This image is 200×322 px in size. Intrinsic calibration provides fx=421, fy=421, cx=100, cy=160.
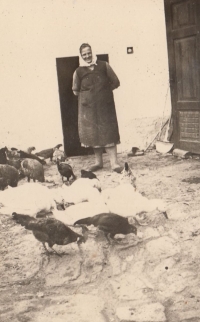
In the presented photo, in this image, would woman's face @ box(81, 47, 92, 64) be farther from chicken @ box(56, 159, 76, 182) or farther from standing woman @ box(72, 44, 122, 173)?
chicken @ box(56, 159, 76, 182)

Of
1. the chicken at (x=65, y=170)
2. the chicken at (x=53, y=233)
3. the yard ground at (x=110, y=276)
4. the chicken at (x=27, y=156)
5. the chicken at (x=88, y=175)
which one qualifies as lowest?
the yard ground at (x=110, y=276)

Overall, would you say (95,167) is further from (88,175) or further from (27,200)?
(27,200)

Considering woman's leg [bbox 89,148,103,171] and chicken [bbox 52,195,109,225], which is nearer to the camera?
chicken [bbox 52,195,109,225]

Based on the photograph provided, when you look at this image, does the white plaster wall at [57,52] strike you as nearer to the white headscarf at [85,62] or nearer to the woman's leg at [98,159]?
the white headscarf at [85,62]

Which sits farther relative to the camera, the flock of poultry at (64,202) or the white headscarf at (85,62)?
the white headscarf at (85,62)

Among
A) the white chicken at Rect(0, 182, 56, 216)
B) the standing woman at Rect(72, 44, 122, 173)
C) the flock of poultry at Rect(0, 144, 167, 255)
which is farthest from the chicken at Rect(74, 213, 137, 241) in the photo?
the standing woman at Rect(72, 44, 122, 173)

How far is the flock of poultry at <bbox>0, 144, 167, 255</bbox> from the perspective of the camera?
6.85ft

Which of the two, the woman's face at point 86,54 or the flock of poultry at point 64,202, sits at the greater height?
the woman's face at point 86,54

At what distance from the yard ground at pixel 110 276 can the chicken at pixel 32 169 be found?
0.96 ft

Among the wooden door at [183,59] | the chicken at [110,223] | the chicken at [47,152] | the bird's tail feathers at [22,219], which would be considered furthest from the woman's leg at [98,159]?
the wooden door at [183,59]

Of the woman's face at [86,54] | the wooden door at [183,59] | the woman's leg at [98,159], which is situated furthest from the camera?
the wooden door at [183,59]

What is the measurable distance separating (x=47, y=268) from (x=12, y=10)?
1.27m

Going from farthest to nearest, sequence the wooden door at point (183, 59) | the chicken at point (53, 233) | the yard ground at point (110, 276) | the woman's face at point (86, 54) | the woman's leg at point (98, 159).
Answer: the wooden door at point (183, 59) < the woman's leg at point (98, 159) < the woman's face at point (86, 54) < the chicken at point (53, 233) < the yard ground at point (110, 276)

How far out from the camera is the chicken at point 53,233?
206 cm
